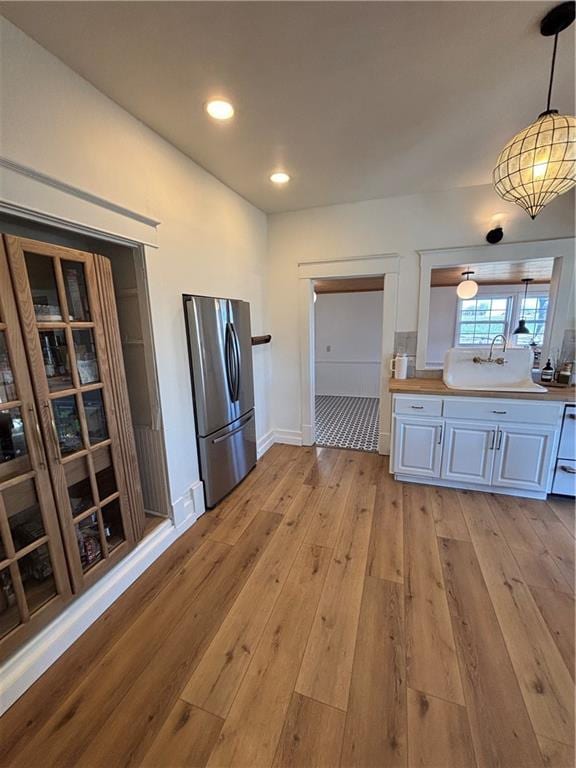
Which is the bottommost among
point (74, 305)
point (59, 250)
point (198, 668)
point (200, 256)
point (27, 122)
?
point (198, 668)

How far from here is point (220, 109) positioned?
171 cm

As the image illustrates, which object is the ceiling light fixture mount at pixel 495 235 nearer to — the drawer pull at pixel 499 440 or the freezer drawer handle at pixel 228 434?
the drawer pull at pixel 499 440

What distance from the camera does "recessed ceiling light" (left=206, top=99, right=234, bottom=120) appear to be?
166cm

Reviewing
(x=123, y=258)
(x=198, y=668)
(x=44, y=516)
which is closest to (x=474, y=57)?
(x=123, y=258)

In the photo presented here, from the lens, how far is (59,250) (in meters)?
1.44

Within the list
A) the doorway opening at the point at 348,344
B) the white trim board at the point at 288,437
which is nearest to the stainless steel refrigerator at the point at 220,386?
the white trim board at the point at 288,437

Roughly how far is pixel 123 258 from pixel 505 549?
3.10m

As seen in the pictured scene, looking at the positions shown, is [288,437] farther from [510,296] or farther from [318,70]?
[510,296]

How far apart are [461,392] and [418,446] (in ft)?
1.98

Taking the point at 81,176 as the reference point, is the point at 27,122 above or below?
above

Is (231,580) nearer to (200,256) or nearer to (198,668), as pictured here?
(198,668)

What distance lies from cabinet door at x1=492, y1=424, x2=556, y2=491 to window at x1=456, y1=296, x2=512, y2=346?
422 centimetres

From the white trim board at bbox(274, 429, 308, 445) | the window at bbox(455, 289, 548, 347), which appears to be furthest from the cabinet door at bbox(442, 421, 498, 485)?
the window at bbox(455, 289, 548, 347)

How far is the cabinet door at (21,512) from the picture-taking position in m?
1.26
